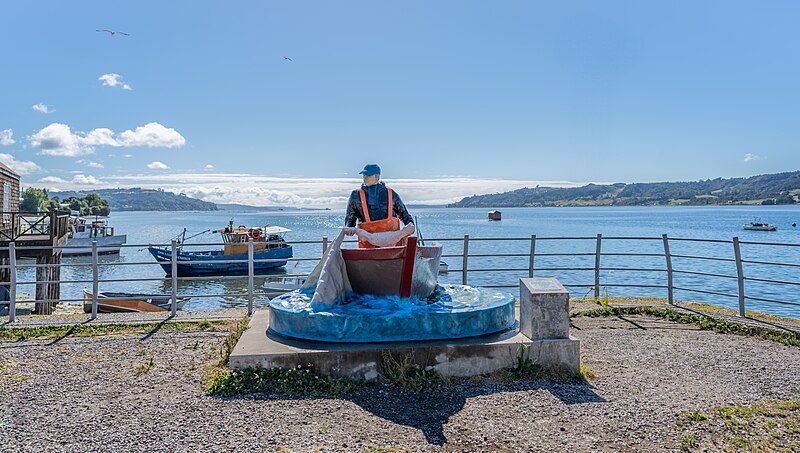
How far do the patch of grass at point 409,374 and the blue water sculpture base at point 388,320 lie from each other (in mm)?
345

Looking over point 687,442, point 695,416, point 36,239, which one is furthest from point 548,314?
point 36,239

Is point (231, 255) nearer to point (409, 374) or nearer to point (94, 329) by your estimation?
point (94, 329)

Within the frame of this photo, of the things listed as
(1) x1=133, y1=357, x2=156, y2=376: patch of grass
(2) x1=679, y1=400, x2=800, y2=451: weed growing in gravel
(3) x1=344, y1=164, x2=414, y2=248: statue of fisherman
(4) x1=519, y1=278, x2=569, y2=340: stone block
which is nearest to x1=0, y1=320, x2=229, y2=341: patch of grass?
(1) x1=133, y1=357, x2=156, y2=376: patch of grass

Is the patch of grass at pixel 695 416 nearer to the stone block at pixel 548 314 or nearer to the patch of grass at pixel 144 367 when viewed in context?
the stone block at pixel 548 314

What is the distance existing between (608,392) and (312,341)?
124 inches

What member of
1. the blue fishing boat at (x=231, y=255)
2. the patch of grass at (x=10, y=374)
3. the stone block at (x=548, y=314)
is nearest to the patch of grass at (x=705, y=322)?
the stone block at (x=548, y=314)

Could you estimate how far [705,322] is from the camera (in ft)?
28.7

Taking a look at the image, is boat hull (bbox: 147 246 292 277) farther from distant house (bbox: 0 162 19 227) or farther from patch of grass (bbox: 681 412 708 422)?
patch of grass (bbox: 681 412 708 422)

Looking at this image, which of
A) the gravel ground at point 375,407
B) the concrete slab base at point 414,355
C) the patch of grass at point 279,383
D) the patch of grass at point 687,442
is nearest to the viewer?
the patch of grass at point 687,442

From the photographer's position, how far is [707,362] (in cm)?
665

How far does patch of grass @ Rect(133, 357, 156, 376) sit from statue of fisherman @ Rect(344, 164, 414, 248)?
9.12ft

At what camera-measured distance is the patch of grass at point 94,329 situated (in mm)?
8164

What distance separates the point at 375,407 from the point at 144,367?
9.76 ft

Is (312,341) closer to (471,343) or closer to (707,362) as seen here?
(471,343)
